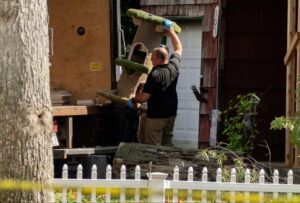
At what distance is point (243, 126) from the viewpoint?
12797 mm

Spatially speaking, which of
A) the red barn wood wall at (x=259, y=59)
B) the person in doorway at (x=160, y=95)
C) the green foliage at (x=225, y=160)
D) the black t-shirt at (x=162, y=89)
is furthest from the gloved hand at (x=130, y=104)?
the red barn wood wall at (x=259, y=59)

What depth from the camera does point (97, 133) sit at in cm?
1084

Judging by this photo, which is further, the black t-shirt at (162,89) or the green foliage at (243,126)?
the green foliage at (243,126)

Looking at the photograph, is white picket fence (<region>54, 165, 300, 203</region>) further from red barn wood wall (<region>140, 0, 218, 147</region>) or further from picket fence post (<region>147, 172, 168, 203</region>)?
red barn wood wall (<region>140, 0, 218, 147</region>)

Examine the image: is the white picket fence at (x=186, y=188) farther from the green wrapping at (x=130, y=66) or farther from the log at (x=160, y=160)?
the green wrapping at (x=130, y=66)

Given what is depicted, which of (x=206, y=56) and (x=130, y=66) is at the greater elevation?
(x=206, y=56)

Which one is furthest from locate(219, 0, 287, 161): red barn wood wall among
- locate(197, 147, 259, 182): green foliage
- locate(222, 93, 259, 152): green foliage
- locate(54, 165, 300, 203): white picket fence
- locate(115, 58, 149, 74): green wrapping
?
locate(54, 165, 300, 203): white picket fence

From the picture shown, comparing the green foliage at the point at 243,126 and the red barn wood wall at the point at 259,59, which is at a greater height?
the red barn wood wall at the point at 259,59

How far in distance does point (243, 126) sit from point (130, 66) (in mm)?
2719

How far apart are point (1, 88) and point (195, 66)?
326 inches

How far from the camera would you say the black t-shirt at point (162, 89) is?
10.8 metres

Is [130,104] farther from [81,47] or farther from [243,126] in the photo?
[243,126]

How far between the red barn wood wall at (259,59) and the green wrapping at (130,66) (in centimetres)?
309

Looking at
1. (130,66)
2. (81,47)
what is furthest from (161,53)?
(81,47)
